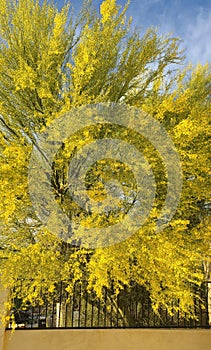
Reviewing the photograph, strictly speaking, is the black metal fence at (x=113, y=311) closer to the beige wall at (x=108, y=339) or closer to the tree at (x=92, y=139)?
the beige wall at (x=108, y=339)

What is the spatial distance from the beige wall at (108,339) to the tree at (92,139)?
53 centimetres

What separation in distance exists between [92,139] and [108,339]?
3.11 m

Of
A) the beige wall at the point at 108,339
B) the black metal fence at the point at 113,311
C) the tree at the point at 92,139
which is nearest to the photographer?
the tree at the point at 92,139

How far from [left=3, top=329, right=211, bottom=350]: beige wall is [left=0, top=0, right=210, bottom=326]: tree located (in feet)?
1.75

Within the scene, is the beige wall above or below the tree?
below

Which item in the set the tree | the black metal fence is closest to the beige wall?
the black metal fence

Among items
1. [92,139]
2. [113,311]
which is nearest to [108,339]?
[113,311]

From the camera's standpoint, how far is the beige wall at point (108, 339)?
227 inches

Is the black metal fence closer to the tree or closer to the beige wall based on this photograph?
the beige wall

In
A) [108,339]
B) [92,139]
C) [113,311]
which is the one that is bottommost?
[108,339]

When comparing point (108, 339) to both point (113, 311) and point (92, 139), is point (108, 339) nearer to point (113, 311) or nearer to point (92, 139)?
point (113, 311)

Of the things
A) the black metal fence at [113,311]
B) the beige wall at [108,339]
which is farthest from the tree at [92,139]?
the beige wall at [108,339]

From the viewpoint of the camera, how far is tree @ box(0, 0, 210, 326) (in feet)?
17.2

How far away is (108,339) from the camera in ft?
19.8
